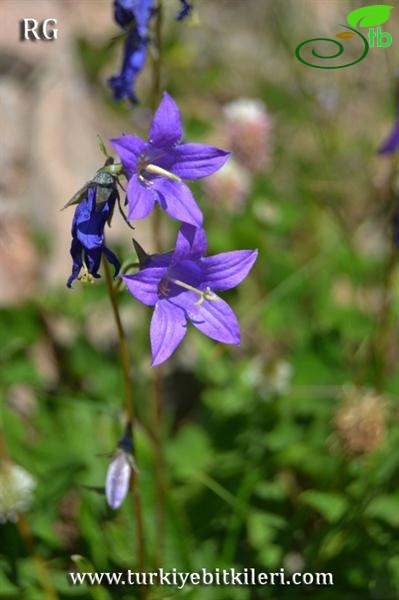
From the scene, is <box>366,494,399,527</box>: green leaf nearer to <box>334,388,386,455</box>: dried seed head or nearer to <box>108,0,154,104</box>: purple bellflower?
<box>334,388,386,455</box>: dried seed head

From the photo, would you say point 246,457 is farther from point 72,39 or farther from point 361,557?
point 72,39

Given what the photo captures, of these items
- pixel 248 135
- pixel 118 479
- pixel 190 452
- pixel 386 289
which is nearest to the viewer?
pixel 118 479

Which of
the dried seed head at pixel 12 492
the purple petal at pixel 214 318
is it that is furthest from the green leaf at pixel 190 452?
the purple petal at pixel 214 318

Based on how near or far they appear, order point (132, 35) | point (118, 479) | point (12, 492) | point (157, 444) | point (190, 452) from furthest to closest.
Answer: point (190, 452)
point (12, 492)
point (157, 444)
point (132, 35)
point (118, 479)

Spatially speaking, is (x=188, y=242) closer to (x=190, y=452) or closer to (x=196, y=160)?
(x=196, y=160)

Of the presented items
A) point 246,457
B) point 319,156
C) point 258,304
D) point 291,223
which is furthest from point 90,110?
point 246,457

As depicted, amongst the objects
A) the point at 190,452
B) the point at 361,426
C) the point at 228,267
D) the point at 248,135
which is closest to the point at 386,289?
the point at 361,426

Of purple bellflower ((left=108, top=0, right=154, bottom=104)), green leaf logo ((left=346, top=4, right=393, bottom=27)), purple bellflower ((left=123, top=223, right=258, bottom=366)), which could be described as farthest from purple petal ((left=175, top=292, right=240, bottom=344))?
green leaf logo ((left=346, top=4, right=393, bottom=27))

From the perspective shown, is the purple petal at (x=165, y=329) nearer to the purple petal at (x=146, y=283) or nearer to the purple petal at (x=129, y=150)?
the purple petal at (x=146, y=283)
